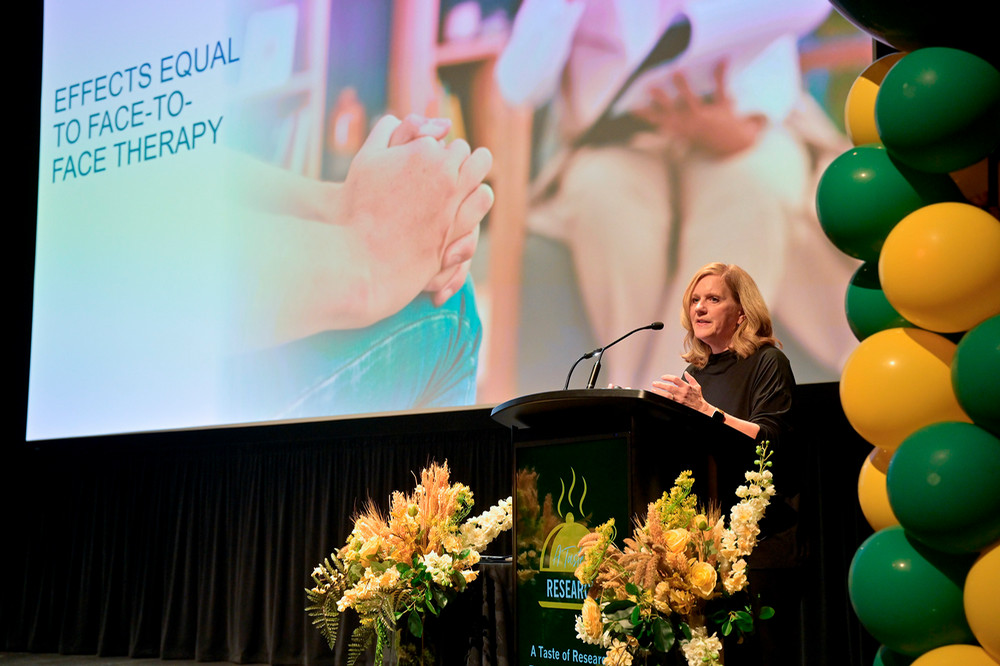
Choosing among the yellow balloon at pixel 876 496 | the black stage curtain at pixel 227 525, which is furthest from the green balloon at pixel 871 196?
the black stage curtain at pixel 227 525

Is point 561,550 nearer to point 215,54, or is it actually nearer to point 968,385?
point 968,385

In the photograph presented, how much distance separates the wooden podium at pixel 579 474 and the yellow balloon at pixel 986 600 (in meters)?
0.75

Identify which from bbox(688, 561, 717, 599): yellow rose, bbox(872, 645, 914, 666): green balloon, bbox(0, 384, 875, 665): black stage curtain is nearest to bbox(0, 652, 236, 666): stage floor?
bbox(0, 384, 875, 665): black stage curtain

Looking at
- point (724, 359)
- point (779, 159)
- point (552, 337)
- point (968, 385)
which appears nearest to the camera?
point (968, 385)

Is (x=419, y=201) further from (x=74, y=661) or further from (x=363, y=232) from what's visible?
(x=74, y=661)

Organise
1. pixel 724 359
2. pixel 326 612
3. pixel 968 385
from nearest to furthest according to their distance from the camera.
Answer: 1. pixel 968 385
2. pixel 326 612
3. pixel 724 359

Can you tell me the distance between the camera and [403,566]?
2584 mm

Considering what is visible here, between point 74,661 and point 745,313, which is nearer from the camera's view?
point 745,313

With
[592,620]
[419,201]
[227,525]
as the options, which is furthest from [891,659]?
[227,525]

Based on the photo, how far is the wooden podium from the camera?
227 centimetres

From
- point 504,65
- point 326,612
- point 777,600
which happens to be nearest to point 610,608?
point 777,600

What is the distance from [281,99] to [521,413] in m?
3.41

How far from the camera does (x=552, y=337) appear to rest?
4379 millimetres

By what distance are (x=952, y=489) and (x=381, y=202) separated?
367 cm
